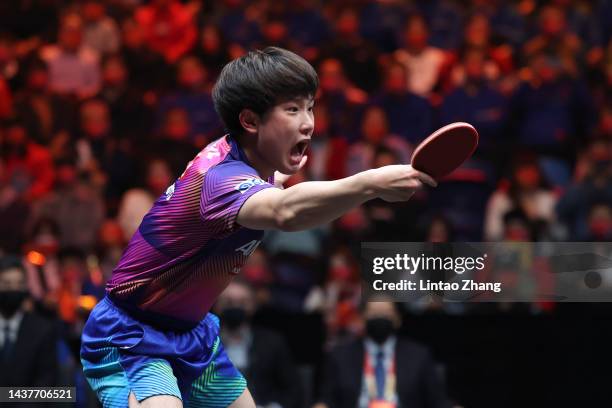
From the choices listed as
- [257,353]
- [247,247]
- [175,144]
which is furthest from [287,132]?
[175,144]

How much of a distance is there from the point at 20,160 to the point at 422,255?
8.11 metres

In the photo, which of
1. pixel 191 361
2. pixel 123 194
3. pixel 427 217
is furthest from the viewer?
pixel 123 194

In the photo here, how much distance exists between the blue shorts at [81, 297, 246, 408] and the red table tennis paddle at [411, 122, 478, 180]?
4.54 feet

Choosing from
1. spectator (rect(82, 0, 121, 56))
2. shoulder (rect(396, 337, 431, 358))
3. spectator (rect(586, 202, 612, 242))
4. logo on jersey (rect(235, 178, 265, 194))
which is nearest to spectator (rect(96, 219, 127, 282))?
shoulder (rect(396, 337, 431, 358))

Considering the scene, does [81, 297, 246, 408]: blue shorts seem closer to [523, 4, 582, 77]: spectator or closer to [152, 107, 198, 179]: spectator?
[152, 107, 198, 179]: spectator

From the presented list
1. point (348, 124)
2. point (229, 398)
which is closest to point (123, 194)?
point (348, 124)

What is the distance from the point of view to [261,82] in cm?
407

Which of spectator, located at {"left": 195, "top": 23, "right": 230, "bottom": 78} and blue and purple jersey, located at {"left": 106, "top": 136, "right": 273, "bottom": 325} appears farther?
spectator, located at {"left": 195, "top": 23, "right": 230, "bottom": 78}

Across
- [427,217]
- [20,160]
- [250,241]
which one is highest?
[20,160]

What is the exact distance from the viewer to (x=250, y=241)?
4.31m

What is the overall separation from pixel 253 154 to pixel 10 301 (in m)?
4.22

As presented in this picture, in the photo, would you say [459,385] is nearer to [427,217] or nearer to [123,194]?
[427,217]

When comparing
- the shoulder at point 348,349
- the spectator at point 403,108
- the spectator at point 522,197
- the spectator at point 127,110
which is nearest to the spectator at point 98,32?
the spectator at point 127,110

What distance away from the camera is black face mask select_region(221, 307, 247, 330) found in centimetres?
870
